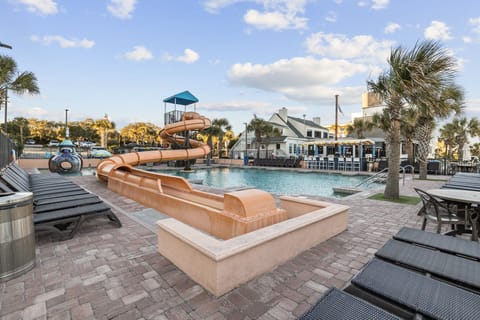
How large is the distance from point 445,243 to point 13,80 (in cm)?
1657

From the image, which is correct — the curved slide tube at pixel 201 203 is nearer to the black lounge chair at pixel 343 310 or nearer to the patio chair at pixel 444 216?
the black lounge chair at pixel 343 310

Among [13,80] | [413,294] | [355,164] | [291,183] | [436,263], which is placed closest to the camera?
[413,294]

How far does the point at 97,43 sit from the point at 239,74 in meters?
16.4

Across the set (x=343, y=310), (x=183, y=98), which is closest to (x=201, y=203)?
(x=343, y=310)

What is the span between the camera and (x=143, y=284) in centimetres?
246

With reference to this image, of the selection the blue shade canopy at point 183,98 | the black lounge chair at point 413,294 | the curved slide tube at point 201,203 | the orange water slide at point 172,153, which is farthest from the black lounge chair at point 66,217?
the blue shade canopy at point 183,98

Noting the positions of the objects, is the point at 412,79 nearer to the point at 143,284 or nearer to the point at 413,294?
the point at 413,294

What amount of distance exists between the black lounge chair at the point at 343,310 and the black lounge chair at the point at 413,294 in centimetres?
25

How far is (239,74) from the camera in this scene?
90.0 feet

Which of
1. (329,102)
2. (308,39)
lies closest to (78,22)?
(308,39)

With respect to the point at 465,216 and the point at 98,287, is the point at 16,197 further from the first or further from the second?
the point at 465,216

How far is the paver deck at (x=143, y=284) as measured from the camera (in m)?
2.04

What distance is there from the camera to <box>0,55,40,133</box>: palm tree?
33.5ft

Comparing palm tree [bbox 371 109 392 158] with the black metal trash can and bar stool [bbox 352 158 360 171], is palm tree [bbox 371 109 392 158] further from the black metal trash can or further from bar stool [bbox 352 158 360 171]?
the black metal trash can
